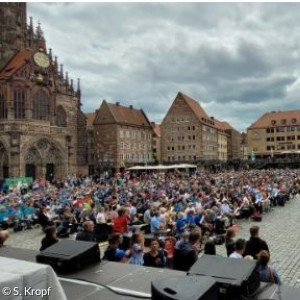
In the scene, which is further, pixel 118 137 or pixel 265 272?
pixel 118 137

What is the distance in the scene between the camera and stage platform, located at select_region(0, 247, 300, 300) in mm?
3096

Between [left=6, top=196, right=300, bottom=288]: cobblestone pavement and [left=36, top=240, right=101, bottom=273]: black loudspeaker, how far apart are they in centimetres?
530

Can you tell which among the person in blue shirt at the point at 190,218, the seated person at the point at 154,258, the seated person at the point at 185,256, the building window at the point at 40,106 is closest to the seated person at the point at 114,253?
the seated person at the point at 154,258

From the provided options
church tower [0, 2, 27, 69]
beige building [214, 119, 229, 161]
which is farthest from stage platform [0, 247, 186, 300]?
beige building [214, 119, 229, 161]

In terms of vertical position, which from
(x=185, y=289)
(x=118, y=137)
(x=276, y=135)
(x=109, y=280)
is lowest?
(x=109, y=280)

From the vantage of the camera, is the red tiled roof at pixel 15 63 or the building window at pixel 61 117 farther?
the building window at pixel 61 117

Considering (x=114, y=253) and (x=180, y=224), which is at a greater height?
(x=114, y=253)

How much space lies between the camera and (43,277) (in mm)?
2344

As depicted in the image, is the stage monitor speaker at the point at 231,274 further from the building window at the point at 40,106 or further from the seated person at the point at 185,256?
the building window at the point at 40,106

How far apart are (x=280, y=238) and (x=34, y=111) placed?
35195mm

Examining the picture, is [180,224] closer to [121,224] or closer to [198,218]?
[198,218]

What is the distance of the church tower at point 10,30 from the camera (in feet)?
155

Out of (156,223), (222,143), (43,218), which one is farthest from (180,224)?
(222,143)

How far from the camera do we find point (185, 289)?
2.51 metres
